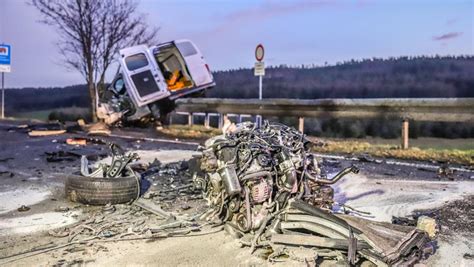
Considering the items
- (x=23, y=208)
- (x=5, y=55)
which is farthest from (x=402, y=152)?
(x=5, y=55)

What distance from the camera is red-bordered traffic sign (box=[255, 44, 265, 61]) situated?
559 inches

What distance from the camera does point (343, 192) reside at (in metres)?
6.60

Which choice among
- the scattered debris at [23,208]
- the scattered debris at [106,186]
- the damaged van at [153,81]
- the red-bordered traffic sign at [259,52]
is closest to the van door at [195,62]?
the damaged van at [153,81]

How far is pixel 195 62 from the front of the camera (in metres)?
16.4

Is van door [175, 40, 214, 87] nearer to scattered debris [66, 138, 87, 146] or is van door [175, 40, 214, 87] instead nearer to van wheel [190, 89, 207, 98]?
van wheel [190, 89, 207, 98]

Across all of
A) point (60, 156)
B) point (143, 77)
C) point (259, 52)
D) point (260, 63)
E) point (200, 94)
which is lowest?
point (60, 156)

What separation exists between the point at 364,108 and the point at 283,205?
6780 mm

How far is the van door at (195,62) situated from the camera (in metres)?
16.3

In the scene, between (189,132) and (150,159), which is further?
(189,132)

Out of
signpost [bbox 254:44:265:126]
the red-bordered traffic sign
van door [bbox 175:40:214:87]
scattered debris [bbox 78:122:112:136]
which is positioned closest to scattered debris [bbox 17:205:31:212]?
scattered debris [bbox 78:122:112:136]

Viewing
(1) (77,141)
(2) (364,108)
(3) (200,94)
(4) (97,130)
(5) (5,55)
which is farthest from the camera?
(5) (5,55)

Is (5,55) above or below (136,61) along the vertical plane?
above

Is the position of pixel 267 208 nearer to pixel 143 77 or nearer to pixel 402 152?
pixel 402 152

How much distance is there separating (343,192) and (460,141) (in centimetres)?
670
